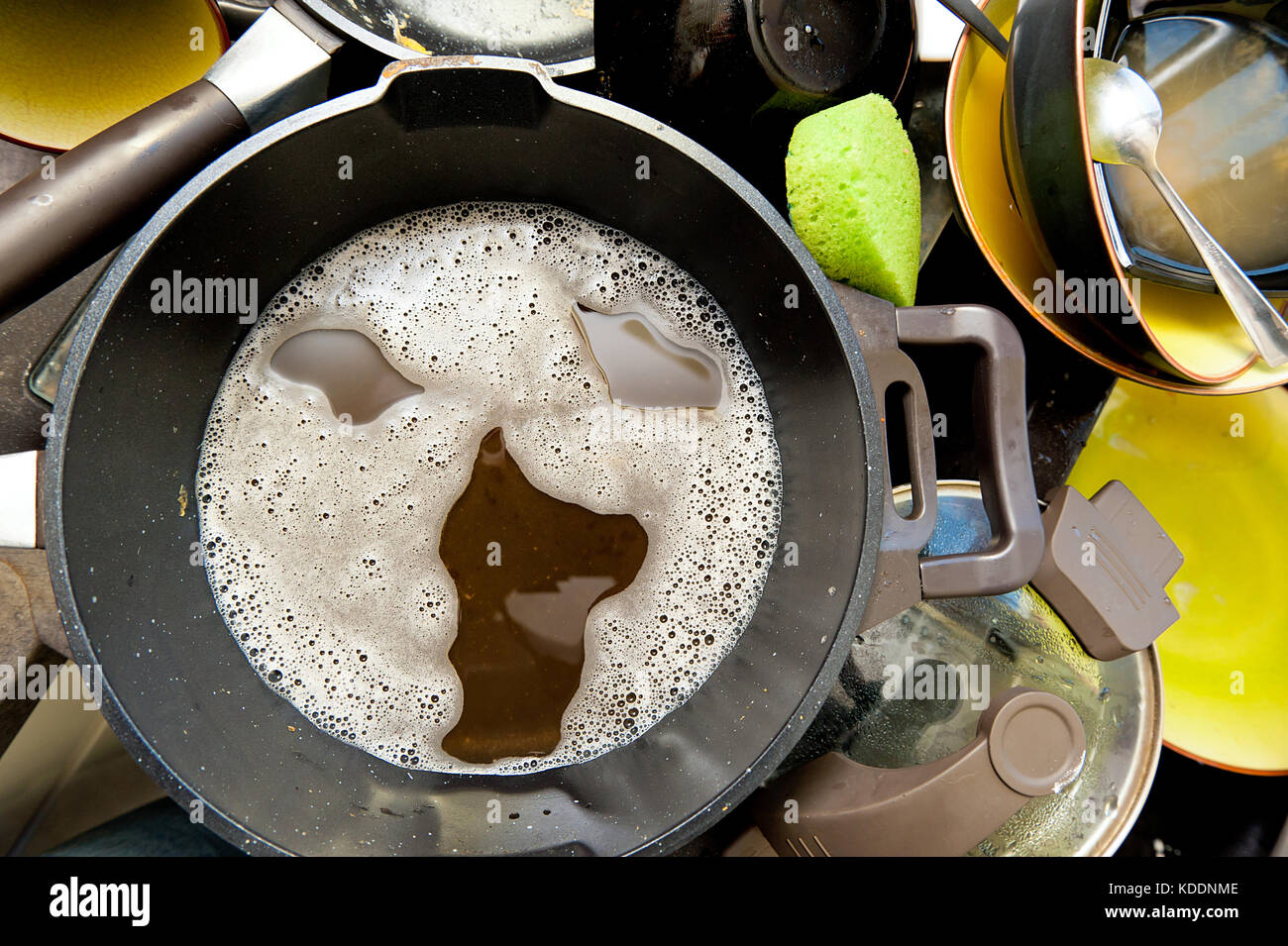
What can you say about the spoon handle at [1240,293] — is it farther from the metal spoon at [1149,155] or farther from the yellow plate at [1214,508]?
the yellow plate at [1214,508]

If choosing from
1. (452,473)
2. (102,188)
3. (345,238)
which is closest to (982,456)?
(452,473)

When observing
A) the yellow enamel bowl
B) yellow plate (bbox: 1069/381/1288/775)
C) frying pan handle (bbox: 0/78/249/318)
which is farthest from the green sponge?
frying pan handle (bbox: 0/78/249/318)

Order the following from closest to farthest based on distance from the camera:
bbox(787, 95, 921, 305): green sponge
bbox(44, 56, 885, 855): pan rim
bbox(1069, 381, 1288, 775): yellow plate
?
bbox(44, 56, 885, 855): pan rim, bbox(787, 95, 921, 305): green sponge, bbox(1069, 381, 1288, 775): yellow plate

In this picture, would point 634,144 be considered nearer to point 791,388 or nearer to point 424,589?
point 791,388

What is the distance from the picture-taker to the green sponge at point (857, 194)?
1.99ft

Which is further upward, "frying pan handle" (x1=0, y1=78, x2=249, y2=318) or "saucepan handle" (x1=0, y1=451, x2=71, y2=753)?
"frying pan handle" (x1=0, y1=78, x2=249, y2=318)

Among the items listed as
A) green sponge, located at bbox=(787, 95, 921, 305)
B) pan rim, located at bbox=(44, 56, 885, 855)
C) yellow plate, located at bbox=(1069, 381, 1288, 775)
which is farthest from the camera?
yellow plate, located at bbox=(1069, 381, 1288, 775)

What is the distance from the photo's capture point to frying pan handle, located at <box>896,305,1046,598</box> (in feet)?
1.76

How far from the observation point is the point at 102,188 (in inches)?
22.5

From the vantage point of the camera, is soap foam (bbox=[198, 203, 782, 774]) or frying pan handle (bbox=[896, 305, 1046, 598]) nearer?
frying pan handle (bbox=[896, 305, 1046, 598])

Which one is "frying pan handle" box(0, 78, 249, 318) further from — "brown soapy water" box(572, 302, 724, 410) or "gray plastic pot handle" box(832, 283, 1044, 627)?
"gray plastic pot handle" box(832, 283, 1044, 627)

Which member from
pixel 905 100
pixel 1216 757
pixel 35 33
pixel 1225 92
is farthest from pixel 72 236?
pixel 1216 757

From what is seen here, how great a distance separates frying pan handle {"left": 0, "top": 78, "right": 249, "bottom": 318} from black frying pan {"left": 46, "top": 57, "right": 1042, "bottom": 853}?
0.06m
